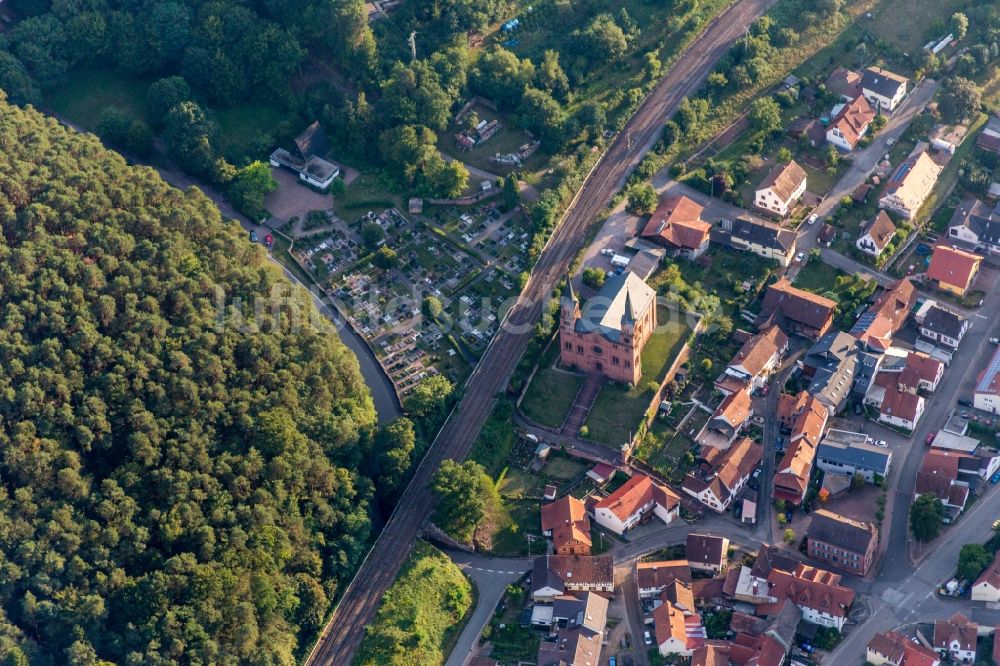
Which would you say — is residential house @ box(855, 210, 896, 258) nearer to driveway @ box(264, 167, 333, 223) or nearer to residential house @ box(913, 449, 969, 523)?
residential house @ box(913, 449, 969, 523)

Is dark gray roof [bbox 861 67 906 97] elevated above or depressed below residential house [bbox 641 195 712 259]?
above

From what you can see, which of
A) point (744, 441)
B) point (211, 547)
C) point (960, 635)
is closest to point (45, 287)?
point (211, 547)

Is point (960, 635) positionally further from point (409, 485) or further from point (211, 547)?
point (211, 547)

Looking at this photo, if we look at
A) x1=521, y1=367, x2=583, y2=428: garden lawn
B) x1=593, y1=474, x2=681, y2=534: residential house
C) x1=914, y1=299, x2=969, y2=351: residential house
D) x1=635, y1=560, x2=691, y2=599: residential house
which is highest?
x1=914, y1=299, x2=969, y2=351: residential house

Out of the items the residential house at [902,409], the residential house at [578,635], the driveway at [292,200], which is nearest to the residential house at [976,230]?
the residential house at [902,409]

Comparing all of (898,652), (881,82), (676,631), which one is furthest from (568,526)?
(881,82)

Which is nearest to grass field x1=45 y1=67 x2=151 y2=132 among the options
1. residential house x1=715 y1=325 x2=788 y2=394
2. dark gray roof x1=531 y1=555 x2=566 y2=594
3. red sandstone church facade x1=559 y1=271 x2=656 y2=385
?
red sandstone church facade x1=559 y1=271 x2=656 y2=385
